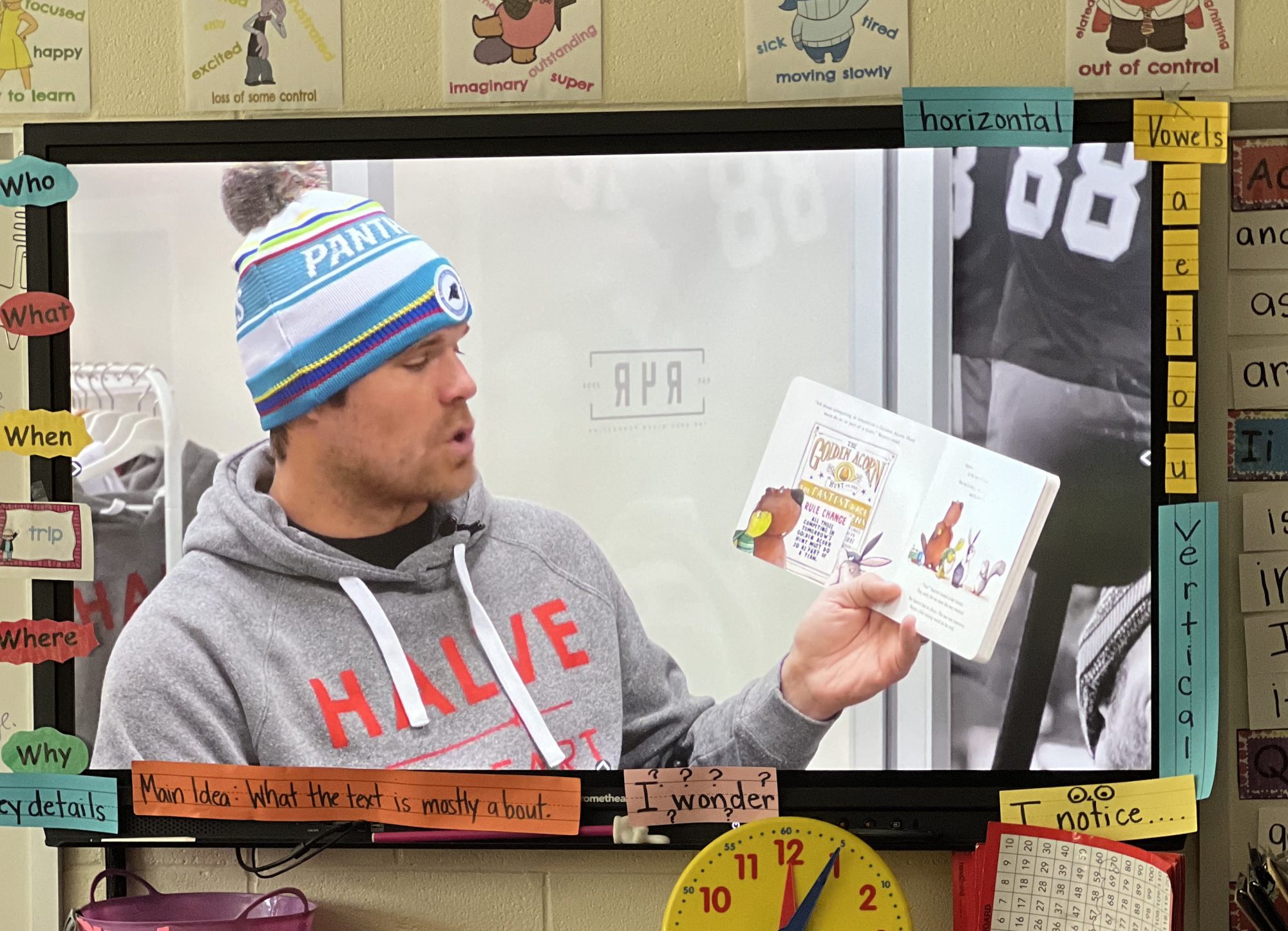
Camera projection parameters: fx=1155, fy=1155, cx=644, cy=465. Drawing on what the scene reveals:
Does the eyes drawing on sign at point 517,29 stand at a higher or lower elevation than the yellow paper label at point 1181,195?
higher

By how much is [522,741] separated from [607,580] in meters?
0.21

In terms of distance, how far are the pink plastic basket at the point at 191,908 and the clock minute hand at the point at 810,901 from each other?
22.2 inches

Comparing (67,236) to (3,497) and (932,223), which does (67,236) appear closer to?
(3,497)

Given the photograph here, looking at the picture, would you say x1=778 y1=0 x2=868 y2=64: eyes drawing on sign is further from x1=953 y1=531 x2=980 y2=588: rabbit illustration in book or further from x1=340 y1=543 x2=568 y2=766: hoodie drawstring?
x1=340 y1=543 x2=568 y2=766: hoodie drawstring

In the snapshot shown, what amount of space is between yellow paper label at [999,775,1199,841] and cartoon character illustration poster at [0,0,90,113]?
139 centimetres

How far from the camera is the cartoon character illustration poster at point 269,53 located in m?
1.39

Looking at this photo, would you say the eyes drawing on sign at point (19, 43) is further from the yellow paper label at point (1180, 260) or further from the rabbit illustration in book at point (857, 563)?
the yellow paper label at point (1180, 260)

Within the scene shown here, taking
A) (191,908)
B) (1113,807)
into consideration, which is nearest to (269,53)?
(191,908)

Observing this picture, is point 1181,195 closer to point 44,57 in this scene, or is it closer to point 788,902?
point 788,902

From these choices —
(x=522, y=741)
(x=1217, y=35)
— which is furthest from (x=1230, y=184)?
(x=522, y=741)

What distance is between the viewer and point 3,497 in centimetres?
140

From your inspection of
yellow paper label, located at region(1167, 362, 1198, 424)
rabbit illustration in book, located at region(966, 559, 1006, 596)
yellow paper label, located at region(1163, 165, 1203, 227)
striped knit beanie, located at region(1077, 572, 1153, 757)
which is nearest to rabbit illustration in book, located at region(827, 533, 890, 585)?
rabbit illustration in book, located at region(966, 559, 1006, 596)

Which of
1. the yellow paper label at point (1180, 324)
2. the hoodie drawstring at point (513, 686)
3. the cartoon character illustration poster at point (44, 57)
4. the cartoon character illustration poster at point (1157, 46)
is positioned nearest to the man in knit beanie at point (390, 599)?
the hoodie drawstring at point (513, 686)

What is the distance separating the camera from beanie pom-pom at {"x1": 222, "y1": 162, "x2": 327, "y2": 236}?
1.35 m
